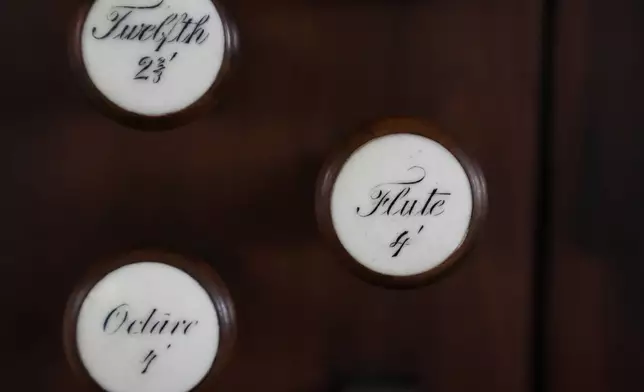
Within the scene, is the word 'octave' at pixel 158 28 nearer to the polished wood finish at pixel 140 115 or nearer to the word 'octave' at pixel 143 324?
the polished wood finish at pixel 140 115

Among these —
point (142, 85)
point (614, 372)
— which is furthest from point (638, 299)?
point (142, 85)

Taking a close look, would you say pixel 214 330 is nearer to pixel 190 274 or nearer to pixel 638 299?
pixel 190 274

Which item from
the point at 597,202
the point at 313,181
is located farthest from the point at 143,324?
the point at 597,202

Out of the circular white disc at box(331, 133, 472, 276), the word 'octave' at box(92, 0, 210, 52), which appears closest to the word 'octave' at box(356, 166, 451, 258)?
the circular white disc at box(331, 133, 472, 276)

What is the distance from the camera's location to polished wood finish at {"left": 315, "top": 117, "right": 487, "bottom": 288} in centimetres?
34

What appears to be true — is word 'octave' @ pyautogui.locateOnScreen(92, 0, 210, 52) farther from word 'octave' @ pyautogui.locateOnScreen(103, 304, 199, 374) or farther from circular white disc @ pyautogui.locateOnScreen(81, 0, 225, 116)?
word 'octave' @ pyautogui.locateOnScreen(103, 304, 199, 374)

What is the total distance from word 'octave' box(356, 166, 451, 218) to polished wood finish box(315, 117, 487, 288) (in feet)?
0.05

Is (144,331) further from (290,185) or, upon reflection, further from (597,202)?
(597,202)

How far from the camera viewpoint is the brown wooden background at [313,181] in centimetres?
36

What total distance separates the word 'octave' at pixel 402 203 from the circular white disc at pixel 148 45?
3.9 inches

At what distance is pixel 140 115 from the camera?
347mm

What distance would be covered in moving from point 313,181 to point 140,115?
9 centimetres

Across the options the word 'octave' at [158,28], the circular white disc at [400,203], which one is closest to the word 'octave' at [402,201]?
the circular white disc at [400,203]

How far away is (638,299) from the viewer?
0.37 meters
